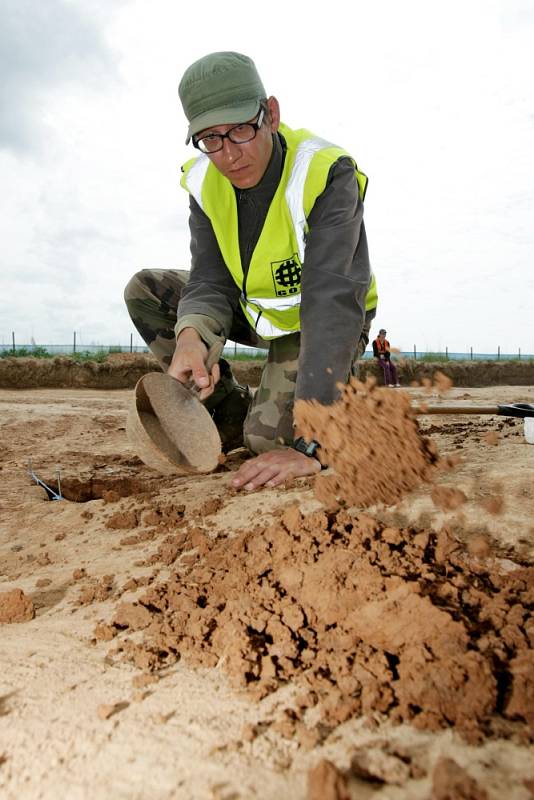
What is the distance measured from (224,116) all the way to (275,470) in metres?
1.55

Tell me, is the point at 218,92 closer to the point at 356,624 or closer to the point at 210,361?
the point at 210,361

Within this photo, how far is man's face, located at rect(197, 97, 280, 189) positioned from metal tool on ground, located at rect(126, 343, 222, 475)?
829mm

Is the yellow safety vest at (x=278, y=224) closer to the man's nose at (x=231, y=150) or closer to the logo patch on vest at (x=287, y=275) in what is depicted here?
the logo patch on vest at (x=287, y=275)

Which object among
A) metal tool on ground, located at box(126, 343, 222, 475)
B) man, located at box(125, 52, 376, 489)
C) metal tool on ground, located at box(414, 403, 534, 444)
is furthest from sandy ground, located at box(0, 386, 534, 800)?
man, located at box(125, 52, 376, 489)

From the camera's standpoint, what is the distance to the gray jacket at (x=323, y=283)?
2496mm

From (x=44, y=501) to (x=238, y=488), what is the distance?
1008 mm

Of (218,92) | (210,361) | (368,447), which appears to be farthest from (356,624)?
(218,92)

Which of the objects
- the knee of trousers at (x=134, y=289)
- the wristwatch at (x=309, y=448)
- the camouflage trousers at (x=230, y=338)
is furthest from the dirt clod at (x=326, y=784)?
the knee of trousers at (x=134, y=289)

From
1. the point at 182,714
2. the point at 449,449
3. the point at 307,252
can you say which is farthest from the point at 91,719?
the point at 449,449

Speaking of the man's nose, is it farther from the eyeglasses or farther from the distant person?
the distant person

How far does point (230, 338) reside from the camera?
12.5 feet

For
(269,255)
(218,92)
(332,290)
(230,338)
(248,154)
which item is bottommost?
(230,338)

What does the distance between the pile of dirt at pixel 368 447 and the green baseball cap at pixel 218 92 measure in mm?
1318

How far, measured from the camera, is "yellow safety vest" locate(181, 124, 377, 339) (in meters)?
2.79
